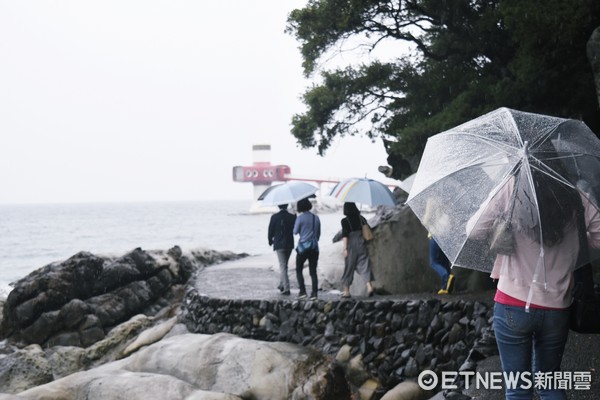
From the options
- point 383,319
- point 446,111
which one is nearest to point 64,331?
point 383,319

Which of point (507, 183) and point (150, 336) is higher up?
point (507, 183)

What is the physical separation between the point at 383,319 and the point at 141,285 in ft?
29.3

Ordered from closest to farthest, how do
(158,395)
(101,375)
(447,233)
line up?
(447,233) → (158,395) → (101,375)

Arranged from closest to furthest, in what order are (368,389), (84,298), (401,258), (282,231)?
(368,389)
(401,258)
(282,231)
(84,298)

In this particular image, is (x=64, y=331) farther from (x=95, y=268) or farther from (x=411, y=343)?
(x=411, y=343)

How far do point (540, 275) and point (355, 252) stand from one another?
6.35 meters

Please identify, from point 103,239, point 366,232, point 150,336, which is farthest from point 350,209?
point 103,239

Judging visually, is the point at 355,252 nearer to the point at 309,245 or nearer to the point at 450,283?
the point at 309,245

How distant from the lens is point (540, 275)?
2.98 m

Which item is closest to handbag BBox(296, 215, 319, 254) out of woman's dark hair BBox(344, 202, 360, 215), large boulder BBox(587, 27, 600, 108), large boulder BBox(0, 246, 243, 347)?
woman's dark hair BBox(344, 202, 360, 215)

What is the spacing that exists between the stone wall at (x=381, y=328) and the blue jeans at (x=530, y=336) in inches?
162

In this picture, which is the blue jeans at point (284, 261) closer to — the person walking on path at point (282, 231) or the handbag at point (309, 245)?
the person walking on path at point (282, 231)

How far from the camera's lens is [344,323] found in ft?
29.1

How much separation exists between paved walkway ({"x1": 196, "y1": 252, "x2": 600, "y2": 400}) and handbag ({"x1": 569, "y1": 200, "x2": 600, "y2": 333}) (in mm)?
2175
